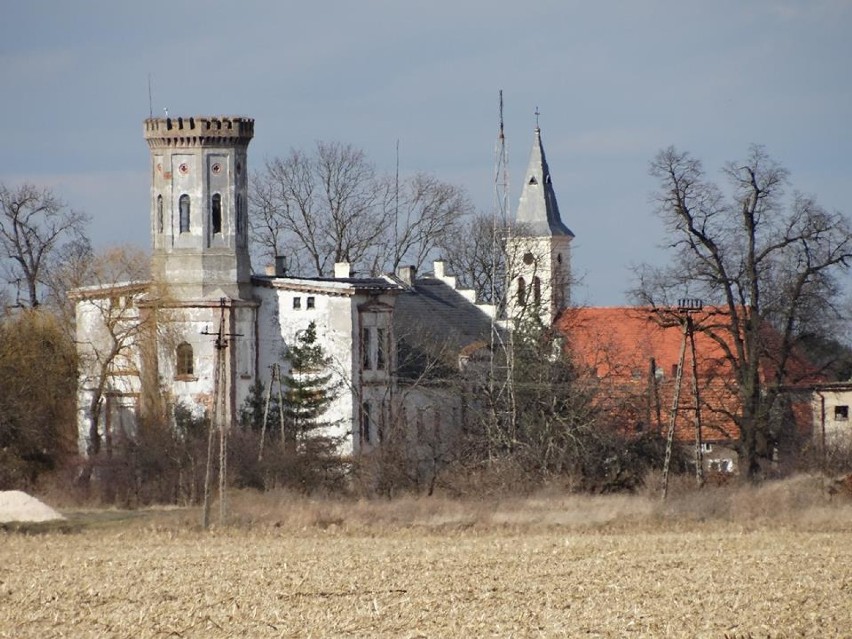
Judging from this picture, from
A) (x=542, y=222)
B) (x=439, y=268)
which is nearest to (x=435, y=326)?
(x=439, y=268)

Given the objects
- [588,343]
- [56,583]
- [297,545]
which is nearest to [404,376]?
[588,343]

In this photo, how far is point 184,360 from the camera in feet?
202

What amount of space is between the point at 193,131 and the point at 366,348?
28.9 ft

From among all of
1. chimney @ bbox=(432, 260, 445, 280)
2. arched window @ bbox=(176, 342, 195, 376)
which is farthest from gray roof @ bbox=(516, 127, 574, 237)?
arched window @ bbox=(176, 342, 195, 376)

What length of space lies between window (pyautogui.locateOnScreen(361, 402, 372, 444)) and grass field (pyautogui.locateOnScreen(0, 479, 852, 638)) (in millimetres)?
13933

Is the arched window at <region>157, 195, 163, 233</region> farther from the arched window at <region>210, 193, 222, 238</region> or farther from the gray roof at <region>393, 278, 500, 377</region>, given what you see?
the gray roof at <region>393, 278, 500, 377</region>

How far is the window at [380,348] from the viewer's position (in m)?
64.1

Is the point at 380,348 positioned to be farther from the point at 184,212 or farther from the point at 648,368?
the point at 648,368

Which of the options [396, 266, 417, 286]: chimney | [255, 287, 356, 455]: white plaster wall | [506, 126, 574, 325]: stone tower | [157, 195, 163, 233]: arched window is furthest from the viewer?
[506, 126, 574, 325]: stone tower

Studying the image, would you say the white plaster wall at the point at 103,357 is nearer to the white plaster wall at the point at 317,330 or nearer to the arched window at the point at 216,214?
the arched window at the point at 216,214

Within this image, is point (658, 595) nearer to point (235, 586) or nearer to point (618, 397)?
point (235, 586)

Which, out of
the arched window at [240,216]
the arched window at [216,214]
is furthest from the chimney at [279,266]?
the arched window at [216,214]

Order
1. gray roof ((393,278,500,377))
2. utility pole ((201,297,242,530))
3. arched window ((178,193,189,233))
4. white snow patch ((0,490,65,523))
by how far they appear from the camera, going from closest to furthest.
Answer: utility pole ((201,297,242,530)), white snow patch ((0,490,65,523)), arched window ((178,193,189,233)), gray roof ((393,278,500,377))

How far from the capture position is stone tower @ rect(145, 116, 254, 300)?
61688 mm
